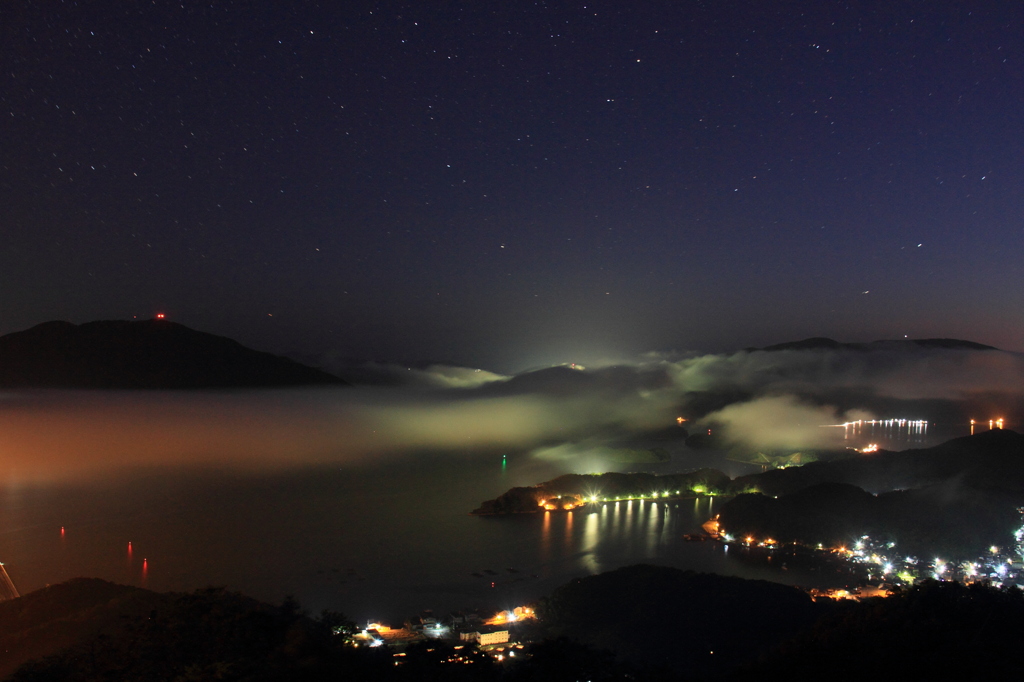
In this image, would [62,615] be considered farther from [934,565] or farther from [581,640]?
[934,565]

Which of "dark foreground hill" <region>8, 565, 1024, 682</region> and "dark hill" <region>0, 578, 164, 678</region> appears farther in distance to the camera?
"dark hill" <region>0, 578, 164, 678</region>

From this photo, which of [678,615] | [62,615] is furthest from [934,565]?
[62,615]

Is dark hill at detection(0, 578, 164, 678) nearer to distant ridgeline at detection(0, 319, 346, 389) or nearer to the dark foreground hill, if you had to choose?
the dark foreground hill

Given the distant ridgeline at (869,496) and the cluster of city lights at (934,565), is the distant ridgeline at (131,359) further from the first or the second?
the cluster of city lights at (934,565)

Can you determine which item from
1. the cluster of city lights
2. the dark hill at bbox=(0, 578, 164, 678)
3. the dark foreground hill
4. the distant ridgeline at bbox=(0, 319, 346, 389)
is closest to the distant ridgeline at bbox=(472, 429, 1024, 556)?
the cluster of city lights

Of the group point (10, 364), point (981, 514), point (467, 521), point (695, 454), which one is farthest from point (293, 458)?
point (981, 514)

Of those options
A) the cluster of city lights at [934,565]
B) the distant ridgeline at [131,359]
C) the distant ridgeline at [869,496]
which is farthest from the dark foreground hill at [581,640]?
the distant ridgeline at [131,359]

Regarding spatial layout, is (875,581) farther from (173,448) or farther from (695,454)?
(173,448)

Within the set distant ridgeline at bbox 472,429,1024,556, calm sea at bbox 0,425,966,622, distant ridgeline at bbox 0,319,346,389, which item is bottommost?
calm sea at bbox 0,425,966,622
